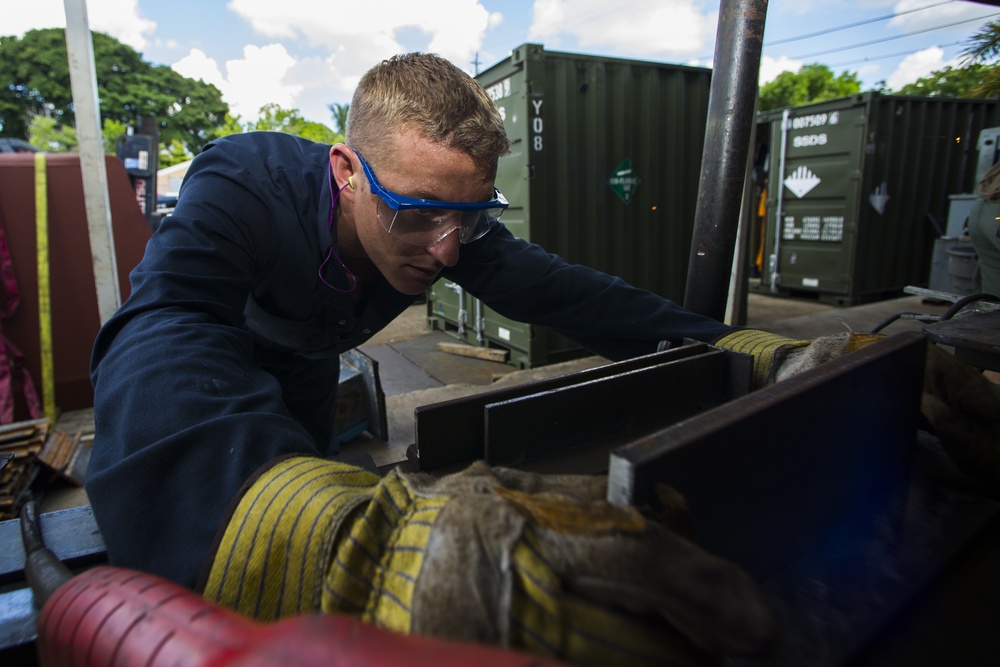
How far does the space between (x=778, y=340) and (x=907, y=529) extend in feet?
2.01

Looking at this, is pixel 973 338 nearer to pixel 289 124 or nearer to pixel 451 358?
pixel 451 358

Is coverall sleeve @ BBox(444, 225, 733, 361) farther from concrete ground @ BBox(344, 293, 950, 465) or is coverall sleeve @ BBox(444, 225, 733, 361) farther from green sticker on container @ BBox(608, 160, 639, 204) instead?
green sticker on container @ BBox(608, 160, 639, 204)

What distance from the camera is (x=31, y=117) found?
36.1 m

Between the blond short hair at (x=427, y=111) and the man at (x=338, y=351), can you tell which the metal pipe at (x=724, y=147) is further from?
the blond short hair at (x=427, y=111)

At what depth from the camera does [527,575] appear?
23.4 inches

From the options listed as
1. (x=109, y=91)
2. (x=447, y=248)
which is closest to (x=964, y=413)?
(x=447, y=248)

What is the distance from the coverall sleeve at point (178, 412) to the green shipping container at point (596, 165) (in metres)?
4.15

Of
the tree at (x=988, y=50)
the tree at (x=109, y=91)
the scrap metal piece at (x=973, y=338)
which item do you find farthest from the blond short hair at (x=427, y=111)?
the tree at (x=109, y=91)

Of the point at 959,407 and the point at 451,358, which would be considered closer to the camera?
the point at 959,407

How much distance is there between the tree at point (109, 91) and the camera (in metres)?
36.8

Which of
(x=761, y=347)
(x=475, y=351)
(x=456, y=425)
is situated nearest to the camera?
(x=456, y=425)

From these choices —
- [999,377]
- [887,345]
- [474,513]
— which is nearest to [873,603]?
[887,345]

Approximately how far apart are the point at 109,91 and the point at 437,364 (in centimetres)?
4590

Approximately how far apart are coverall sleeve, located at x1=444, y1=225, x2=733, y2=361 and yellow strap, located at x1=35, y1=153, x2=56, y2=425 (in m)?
4.29
